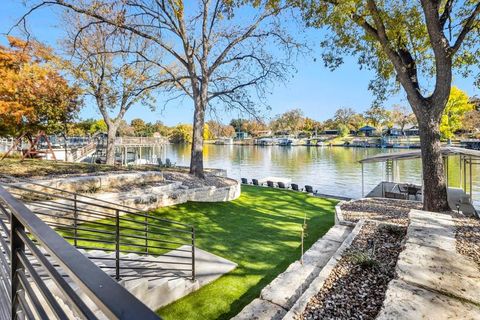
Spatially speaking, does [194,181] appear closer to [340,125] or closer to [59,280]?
[59,280]

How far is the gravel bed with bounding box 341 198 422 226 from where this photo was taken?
21.9 ft

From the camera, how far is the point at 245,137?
99.2 m

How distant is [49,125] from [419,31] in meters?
17.6

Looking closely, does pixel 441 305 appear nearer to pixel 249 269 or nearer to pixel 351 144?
pixel 249 269

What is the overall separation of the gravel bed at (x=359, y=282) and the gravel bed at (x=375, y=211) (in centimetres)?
157

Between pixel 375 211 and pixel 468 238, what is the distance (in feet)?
10.2

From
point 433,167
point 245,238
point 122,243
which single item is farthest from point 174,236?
point 433,167

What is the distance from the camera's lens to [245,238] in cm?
712

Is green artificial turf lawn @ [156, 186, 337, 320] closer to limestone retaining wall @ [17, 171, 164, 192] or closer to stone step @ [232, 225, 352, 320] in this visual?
stone step @ [232, 225, 352, 320]

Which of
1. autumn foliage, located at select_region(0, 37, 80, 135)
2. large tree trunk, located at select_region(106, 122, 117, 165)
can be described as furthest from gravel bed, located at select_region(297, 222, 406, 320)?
large tree trunk, located at select_region(106, 122, 117, 165)

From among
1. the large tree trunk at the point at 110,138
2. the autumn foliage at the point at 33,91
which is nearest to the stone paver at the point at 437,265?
the autumn foliage at the point at 33,91

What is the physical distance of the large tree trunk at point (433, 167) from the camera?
7.00 m

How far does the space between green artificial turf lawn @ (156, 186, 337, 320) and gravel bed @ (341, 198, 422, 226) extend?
0.82 m

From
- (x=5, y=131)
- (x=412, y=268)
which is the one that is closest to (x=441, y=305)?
(x=412, y=268)
